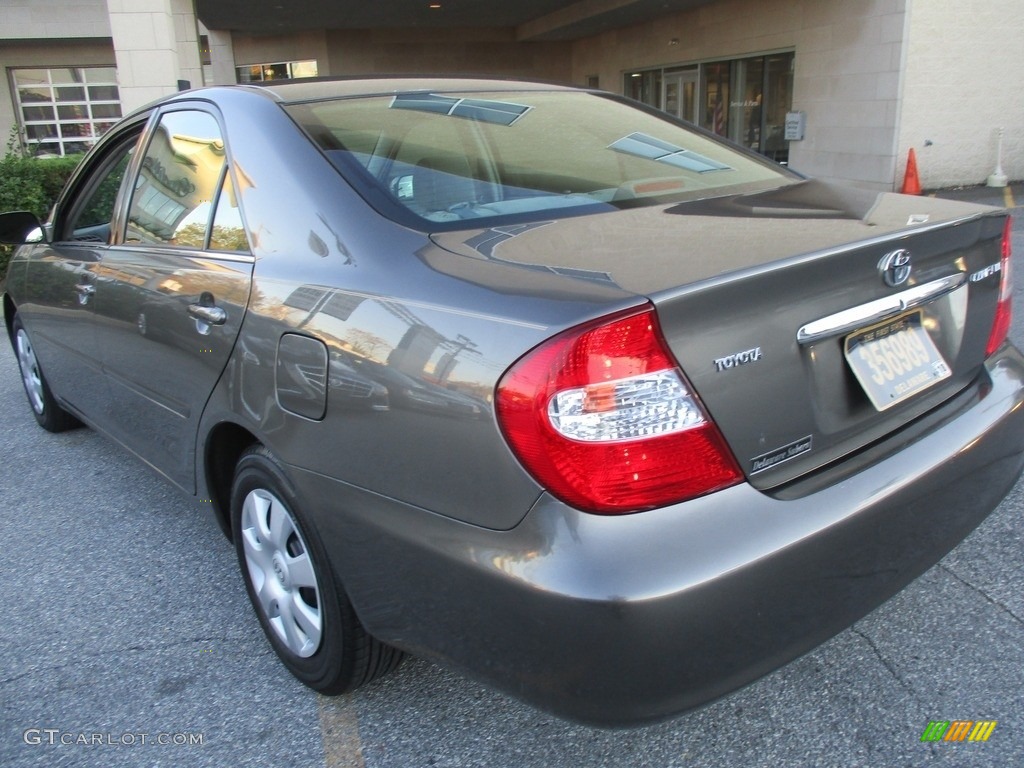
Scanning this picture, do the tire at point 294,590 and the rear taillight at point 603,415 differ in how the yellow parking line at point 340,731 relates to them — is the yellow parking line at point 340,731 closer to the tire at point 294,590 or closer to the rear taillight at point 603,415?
the tire at point 294,590

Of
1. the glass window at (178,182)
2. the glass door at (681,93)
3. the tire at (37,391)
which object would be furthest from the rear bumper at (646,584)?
the glass door at (681,93)

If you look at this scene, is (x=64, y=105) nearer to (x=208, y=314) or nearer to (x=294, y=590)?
(x=208, y=314)

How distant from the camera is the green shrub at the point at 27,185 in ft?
29.3

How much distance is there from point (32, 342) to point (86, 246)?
3.57 ft

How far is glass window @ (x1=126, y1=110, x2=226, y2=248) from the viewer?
8.64 feet

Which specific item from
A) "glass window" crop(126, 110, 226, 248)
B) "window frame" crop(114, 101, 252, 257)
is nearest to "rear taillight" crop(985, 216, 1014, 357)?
"window frame" crop(114, 101, 252, 257)

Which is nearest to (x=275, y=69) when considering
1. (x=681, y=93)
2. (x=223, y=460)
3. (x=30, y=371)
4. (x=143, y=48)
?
(x=681, y=93)

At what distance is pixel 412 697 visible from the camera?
7.71 feet

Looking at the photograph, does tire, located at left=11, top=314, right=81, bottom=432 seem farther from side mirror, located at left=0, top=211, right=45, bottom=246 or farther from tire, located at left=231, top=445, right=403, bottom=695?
tire, located at left=231, top=445, right=403, bottom=695

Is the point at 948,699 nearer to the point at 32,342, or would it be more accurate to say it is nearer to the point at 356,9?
the point at 32,342

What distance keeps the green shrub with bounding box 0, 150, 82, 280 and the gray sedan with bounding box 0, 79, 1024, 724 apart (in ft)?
24.2

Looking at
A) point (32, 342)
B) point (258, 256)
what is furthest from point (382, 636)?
point (32, 342)

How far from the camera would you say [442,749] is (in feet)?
7.02

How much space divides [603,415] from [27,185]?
9.53 m
